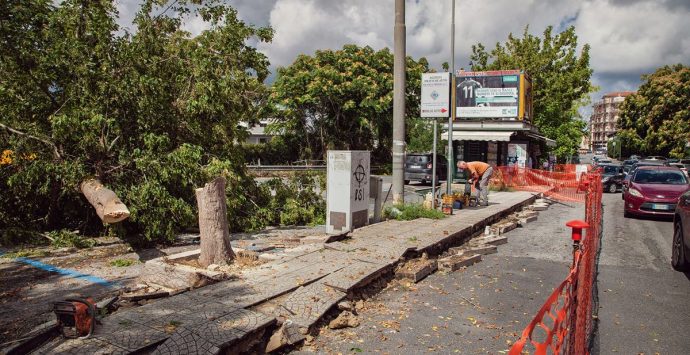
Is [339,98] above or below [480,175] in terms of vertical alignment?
above

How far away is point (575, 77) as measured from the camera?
30.3 meters

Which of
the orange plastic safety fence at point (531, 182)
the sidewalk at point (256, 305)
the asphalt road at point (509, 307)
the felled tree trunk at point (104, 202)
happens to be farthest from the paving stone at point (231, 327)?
the orange plastic safety fence at point (531, 182)

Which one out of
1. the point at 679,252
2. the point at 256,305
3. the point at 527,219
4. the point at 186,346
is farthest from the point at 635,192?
the point at 186,346

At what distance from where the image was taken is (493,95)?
77.8 ft

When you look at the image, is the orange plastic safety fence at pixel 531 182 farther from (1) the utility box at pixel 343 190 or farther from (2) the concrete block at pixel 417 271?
(2) the concrete block at pixel 417 271

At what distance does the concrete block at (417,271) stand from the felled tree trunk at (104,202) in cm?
394

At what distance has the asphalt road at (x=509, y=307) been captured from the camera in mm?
4516

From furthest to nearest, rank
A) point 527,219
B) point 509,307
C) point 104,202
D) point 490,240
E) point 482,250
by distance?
point 527,219 → point 490,240 → point 482,250 → point 104,202 → point 509,307

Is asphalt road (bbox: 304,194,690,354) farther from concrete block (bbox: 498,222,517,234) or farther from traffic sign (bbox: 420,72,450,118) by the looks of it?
traffic sign (bbox: 420,72,450,118)

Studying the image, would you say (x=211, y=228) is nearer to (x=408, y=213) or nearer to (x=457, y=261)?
(x=457, y=261)

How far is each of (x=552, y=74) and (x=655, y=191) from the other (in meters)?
19.9

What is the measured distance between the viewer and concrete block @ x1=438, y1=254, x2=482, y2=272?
24.1 feet

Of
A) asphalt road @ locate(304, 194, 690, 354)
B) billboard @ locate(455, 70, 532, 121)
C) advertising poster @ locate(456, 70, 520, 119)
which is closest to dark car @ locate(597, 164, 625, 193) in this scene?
billboard @ locate(455, 70, 532, 121)

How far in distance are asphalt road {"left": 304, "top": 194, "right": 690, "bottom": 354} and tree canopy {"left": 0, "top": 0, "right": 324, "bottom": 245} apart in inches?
176
